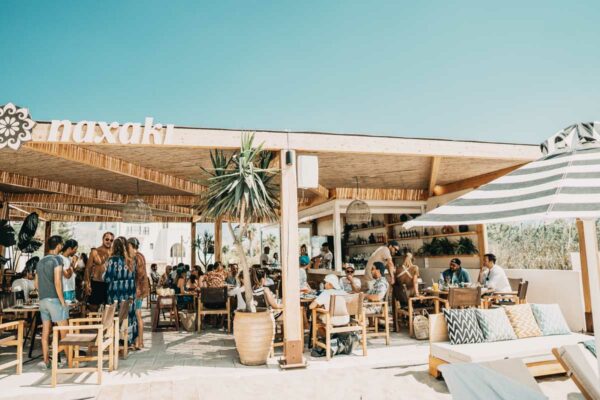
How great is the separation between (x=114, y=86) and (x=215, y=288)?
357 inches

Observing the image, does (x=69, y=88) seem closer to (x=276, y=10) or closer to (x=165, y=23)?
(x=165, y=23)

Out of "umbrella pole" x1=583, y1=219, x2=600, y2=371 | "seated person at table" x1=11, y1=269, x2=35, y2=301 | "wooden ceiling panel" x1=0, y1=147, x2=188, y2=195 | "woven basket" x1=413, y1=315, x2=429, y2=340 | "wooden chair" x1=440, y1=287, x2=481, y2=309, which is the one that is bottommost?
"woven basket" x1=413, y1=315, x2=429, y2=340

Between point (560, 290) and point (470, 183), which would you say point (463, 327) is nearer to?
point (560, 290)

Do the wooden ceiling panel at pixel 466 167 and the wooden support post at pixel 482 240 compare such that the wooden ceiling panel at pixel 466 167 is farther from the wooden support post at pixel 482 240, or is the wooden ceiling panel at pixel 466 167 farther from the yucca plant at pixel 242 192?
the yucca plant at pixel 242 192

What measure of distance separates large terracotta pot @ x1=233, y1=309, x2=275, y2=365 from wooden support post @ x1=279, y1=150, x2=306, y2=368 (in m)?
0.24

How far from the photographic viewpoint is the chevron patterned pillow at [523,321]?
15.7ft

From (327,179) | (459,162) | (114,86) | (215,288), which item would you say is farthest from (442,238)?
(114,86)

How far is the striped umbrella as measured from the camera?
183 centimetres

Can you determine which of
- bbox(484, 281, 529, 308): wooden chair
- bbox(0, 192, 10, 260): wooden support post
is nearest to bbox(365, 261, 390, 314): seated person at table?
bbox(484, 281, 529, 308): wooden chair

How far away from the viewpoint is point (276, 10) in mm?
9438

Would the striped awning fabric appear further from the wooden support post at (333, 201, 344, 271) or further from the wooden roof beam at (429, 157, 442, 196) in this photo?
the wooden support post at (333, 201, 344, 271)

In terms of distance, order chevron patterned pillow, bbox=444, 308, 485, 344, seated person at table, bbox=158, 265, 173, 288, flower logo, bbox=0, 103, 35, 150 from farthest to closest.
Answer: seated person at table, bbox=158, 265, 173, 288, flower logo, bbox=0, 103, 35, 150, chevron patterned pillow, bbox=444, 308, 485, 344

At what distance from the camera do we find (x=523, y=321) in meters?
4.84

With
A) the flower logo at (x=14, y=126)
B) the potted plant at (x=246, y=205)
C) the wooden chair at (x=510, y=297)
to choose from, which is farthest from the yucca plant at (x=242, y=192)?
the wooden chair at (x=510, y=297)
